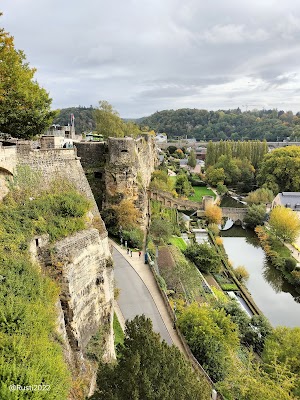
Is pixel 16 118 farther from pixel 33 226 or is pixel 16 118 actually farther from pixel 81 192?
pixel 33 226

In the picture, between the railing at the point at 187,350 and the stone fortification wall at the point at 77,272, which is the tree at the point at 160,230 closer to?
the railing at the point at 187,350

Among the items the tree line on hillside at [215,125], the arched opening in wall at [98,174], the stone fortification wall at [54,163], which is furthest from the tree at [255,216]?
the tree line on hillside at [215,125]

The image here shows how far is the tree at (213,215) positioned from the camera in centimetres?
4728

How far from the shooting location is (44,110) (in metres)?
20.0

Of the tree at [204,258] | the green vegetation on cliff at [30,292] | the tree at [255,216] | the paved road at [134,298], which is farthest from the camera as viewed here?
the tree at [255,216]

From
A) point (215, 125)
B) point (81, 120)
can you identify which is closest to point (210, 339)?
point (81, 120)

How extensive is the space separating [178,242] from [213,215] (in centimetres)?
1401

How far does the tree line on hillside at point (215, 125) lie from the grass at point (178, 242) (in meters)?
118

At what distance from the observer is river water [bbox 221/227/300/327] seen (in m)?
27.9

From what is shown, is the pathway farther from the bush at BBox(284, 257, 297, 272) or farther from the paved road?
the bush at BBox(284, 257, 297, 272)

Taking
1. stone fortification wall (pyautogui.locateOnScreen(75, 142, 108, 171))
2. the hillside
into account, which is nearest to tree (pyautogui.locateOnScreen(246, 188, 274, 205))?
stone fortification wall (pyautogui.locateOnScreen(75, 142, 108, 171))

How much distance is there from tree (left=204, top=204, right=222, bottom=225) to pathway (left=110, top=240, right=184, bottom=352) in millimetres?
22269

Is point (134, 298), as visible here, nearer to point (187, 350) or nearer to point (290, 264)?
point (187, 350)

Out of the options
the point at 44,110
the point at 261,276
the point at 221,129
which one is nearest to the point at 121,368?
the point at 44,110
